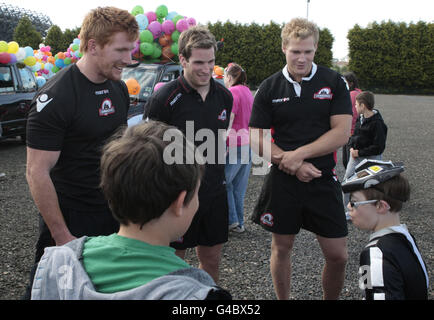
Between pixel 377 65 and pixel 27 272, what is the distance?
3552 cm

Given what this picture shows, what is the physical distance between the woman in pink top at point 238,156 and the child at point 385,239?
260 centimetres

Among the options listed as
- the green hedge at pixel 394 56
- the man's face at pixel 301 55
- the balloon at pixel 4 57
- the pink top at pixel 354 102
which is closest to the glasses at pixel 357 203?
the man's face at pixel 301 55

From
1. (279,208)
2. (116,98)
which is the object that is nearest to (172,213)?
(116,98)

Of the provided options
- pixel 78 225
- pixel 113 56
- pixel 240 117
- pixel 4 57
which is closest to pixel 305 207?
pixel 78 225

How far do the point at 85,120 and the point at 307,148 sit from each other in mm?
1475

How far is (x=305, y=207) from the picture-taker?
2689 mm

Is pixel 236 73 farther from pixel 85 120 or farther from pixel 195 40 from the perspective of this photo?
pixel 85 120

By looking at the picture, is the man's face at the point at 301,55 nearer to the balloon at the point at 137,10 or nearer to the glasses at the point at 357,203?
the glasses at the point at 357,203

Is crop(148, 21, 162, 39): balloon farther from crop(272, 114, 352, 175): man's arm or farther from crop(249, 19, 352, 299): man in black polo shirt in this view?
crop(272, 114, 352, 175): man's arm

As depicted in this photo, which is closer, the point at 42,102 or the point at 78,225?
the point at 42,102

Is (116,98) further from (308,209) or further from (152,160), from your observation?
(308,209)

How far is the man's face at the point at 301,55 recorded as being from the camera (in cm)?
267

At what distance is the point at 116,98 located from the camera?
7.38 ft

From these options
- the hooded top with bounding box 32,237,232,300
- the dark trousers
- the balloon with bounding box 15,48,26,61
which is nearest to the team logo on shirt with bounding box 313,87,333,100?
the dark trousers
